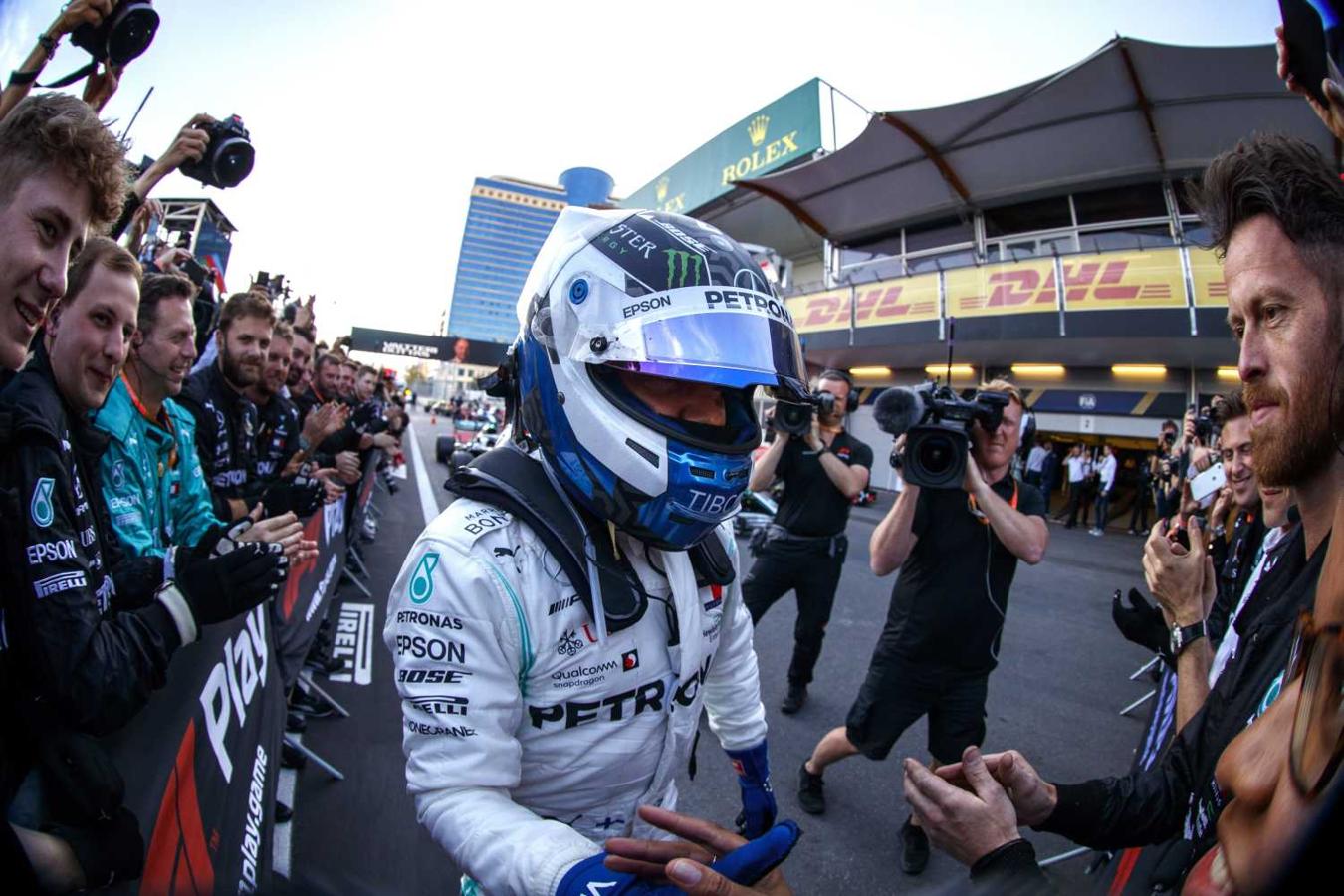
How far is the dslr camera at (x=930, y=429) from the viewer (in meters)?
2.37

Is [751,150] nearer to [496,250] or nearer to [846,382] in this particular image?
[846,382]

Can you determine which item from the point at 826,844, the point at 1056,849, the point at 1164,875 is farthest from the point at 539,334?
the point at 1056,849

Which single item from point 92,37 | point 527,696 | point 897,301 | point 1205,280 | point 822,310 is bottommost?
point 527,696

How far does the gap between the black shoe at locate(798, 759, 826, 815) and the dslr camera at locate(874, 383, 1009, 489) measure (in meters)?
1.63

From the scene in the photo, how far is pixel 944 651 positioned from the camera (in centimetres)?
253

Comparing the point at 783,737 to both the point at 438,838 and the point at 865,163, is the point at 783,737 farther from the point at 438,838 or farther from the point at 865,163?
the point at 865,163

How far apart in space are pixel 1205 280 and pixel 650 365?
1645cm

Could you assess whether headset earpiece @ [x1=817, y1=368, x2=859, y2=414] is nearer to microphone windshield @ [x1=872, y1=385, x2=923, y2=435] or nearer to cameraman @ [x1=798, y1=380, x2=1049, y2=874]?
cameraman @ [x1=798, y1=380, x2=1049, y2=874]

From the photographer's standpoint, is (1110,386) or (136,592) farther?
(1110,386)

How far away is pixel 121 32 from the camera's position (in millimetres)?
962

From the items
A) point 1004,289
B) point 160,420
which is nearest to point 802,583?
point 160,420

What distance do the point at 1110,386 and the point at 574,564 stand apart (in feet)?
63.0

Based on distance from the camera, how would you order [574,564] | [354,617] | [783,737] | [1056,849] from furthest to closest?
[354,617] < [783,737] < [1056,849] < [574,564]

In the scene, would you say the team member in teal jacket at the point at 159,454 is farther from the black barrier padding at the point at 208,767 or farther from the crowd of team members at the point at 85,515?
the black barrier padding at the point at 208,767
